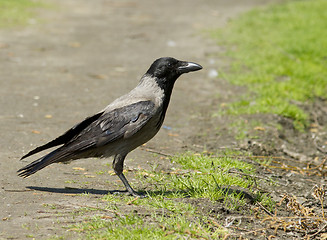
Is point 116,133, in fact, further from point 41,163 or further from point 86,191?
point 41,163

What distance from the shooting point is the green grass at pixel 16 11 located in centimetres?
1385

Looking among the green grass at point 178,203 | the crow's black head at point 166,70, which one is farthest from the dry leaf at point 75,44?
the crow's black head at point 166,70

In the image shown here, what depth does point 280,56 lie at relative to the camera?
1162cm

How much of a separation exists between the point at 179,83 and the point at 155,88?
456 cm

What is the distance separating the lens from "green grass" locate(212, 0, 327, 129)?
906 centimetres

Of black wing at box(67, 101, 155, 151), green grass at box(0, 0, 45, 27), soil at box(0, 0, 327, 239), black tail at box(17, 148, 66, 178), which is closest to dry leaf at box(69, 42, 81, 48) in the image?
soil at box(0, 0, 327, 239)

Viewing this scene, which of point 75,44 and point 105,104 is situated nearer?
point 105,104

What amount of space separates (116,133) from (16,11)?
10290mm

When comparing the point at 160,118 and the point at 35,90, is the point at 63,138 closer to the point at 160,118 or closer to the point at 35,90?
the point at 160,118

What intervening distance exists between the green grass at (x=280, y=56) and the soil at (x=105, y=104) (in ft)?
0.99

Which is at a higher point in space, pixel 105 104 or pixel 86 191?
pixel 105 104

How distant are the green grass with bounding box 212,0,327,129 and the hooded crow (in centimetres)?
326

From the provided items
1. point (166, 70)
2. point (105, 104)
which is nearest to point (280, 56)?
point (105, 104)

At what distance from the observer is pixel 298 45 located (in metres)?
12.2
